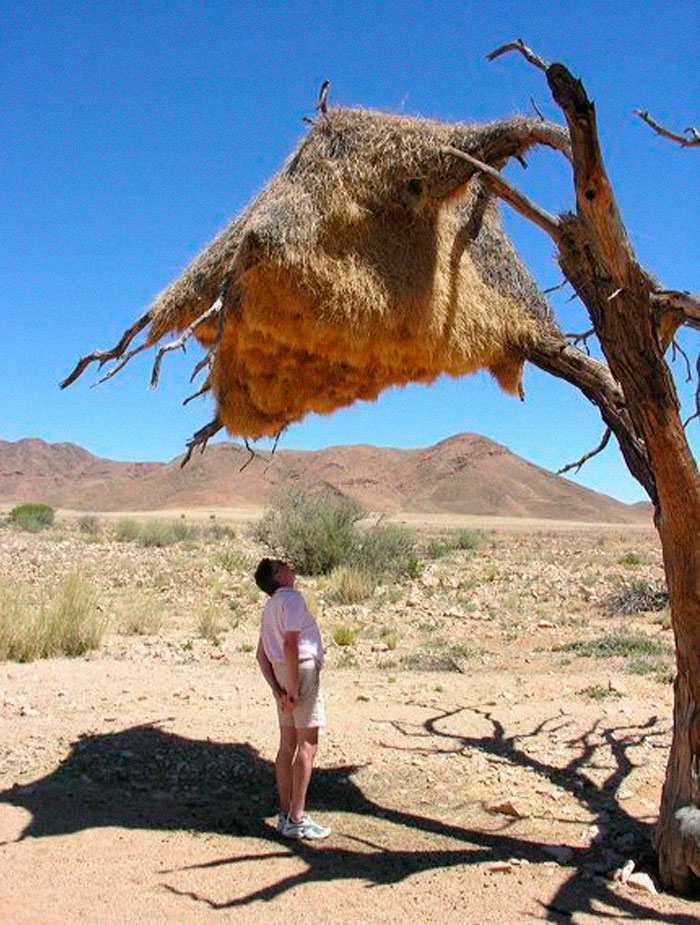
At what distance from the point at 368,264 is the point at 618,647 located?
833 cm

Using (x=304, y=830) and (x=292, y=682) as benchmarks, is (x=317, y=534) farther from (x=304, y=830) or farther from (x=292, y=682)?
(x=292, y=682)

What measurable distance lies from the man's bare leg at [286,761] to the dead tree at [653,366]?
7.10 feet

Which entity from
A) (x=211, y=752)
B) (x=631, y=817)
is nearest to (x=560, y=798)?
(x=631, y=817)

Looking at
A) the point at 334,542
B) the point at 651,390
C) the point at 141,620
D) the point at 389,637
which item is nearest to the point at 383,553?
the point at 334,542

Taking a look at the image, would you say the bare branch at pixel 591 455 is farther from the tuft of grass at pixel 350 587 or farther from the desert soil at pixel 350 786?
the tuft of grass at pixel 350 587

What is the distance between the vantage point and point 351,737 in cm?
831

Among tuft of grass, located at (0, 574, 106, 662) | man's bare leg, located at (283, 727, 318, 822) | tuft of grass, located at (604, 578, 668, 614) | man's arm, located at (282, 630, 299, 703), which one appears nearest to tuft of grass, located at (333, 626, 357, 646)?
tuft of grass, located at (0, 574, 106, 662)

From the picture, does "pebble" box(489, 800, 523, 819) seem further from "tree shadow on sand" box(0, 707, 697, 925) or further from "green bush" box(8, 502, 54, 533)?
"green bush" box(8, 502, 54, 533)

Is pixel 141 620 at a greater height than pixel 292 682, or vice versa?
pixel 292 682

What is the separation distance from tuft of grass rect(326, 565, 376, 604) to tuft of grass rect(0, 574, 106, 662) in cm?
595

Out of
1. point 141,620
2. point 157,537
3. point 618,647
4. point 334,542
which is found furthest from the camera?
point 157,537

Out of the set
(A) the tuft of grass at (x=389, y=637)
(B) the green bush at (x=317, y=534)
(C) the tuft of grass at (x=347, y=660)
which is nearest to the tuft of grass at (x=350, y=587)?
(B) the green bush at (x=317, y=534)

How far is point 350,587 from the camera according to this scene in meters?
18.3

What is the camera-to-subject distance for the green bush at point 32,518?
41.0 meters
